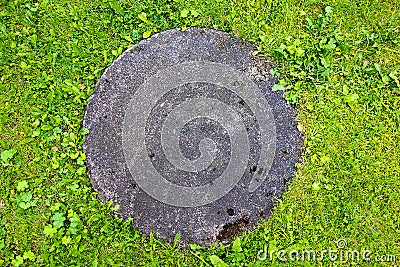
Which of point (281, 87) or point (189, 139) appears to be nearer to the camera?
point (189, 139)

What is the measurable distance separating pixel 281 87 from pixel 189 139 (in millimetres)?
852

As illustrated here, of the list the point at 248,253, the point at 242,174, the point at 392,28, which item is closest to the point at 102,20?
the point at 242,174

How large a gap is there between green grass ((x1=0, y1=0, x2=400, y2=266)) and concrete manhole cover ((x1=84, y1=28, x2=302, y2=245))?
0.46 feet

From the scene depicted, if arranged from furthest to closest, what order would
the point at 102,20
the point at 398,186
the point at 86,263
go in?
the point at 102,20, the point at 398,186, the point at 86,263

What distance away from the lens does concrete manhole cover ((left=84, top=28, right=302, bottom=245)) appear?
300 centimetres

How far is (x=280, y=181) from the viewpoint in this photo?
312 cm

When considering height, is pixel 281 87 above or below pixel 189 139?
above

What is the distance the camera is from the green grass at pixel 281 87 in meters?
3.04

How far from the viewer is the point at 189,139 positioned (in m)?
3.07

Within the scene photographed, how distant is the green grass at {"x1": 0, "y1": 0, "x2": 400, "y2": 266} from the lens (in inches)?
120

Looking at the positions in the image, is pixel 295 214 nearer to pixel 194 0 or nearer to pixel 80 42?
pixel 194 0

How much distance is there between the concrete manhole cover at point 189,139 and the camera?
300 cm

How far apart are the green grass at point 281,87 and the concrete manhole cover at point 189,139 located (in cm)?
14

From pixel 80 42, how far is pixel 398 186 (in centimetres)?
277
